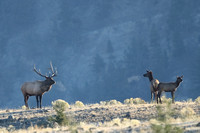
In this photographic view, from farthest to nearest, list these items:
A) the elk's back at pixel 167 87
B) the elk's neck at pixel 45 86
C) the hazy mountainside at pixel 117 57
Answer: the hazy mountainside at pixel 117 57 → the elk's neck at pixel 45 86 → the elk's back at pixel 167 87

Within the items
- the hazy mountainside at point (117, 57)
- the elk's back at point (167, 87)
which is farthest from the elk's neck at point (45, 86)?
the hazy mountainside at point (117, 57)

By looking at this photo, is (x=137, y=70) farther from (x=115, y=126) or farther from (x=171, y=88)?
(x=115, y=126)

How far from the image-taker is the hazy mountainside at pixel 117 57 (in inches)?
5733

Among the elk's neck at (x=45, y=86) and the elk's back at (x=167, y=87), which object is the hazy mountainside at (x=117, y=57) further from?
the elk's neck at (x=45, y=86)

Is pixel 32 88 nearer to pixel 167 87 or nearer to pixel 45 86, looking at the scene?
pixel 45 86

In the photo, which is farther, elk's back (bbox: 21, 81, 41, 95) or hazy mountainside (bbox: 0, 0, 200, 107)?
hazy mountainside (bbox: 0, 0, 200, 107)

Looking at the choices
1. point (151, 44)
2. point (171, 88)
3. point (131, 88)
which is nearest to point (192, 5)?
point (151, 44)

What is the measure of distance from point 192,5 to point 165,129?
177m

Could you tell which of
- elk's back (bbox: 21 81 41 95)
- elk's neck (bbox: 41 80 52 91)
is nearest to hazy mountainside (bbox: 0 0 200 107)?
elk's neck (bbox: 41 80 52 91)

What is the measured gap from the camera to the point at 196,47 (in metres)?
156

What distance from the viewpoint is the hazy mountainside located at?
14562 centimetres

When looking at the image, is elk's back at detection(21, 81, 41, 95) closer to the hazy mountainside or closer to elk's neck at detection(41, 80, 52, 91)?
elk's neck at detection(41, 80, 52, 91)

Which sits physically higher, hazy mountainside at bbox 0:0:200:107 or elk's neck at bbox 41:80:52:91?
hazy mountainside at bbox 0:0:200:107

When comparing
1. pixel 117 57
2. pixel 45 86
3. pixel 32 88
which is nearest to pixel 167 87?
pixel 45 86
